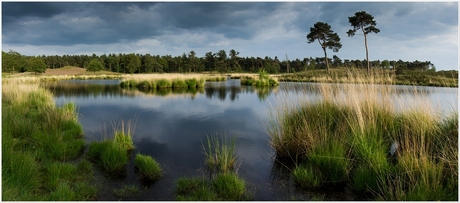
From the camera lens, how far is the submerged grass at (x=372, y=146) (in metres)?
2.87

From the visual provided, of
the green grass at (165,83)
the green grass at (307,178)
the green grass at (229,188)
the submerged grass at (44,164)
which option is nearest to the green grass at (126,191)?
the submerged grass at (44,164)

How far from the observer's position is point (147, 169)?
3834 millimetres

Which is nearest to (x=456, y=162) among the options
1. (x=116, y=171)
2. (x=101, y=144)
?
(x=116, y=171)

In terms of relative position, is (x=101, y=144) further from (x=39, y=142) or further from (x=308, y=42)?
(x=308, y=42)

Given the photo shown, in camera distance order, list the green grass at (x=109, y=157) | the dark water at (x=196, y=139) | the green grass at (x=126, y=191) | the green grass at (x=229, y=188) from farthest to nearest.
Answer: the green grass at (x=109, y=157), the dark water at (x=196, y=139), the green grass at (x=126, y=191), the green grass at (x=229, y=188)

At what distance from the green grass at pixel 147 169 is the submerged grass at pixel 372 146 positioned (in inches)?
80.2

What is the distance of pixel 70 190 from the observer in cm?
299

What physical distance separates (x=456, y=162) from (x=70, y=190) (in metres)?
4.47

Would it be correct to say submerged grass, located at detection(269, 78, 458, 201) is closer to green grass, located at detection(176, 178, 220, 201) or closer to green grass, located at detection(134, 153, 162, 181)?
green grass, located at detection(176, 178, 220, 201)

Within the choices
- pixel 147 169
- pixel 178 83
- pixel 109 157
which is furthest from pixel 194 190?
pixel 178 83

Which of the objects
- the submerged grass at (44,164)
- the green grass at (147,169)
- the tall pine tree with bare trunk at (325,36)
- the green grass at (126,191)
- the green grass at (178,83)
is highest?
the tall pine tree with bare trunk at (325,36)

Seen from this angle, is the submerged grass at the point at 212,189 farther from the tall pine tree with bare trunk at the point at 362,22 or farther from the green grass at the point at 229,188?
the tall pine tree with bare trunk at the point at 362,22

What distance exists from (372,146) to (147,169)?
3310 millimetres

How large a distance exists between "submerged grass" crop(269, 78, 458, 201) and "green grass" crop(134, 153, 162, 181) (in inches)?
80.2
